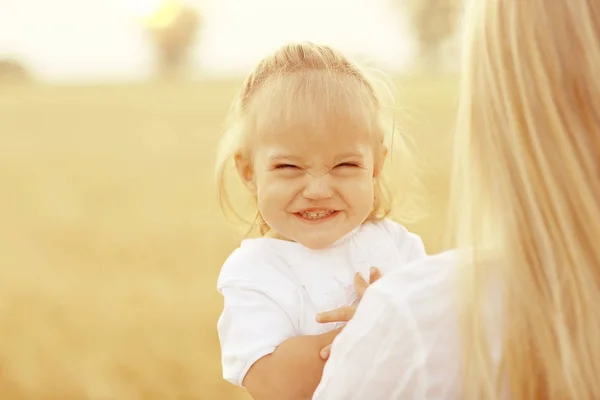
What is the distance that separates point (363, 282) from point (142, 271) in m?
6.11

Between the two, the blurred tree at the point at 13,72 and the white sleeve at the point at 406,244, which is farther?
the blurred tree at the point at 13,72

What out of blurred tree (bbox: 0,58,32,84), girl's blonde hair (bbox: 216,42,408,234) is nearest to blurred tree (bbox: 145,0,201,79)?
blurred tree (bbox: 0,58,32,84)

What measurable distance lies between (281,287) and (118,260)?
6.66 meters

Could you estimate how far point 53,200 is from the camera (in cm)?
1170

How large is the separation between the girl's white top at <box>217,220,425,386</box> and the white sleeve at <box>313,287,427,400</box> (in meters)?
0.41

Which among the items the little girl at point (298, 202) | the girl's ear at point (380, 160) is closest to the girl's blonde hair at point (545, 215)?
the little girl at point (298, 202)

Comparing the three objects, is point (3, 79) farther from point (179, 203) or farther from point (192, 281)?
point (192, 281)

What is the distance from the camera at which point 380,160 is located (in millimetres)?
2006

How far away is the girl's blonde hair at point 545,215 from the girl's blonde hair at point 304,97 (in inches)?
24.5

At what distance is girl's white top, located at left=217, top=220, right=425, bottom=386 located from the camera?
5.73 ft

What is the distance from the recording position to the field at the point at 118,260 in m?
5.05

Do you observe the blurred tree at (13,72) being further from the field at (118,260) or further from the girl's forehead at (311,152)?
the girl's forehead at (311,152)

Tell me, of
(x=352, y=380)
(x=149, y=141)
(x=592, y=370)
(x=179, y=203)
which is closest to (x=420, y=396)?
(x=352, y=380)

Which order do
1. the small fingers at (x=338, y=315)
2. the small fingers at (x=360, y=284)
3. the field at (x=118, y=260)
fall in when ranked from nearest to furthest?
the small fingers at (x=338, y=315), the small fingers at (x=360, y=284), the field at (x=118, y=260)
